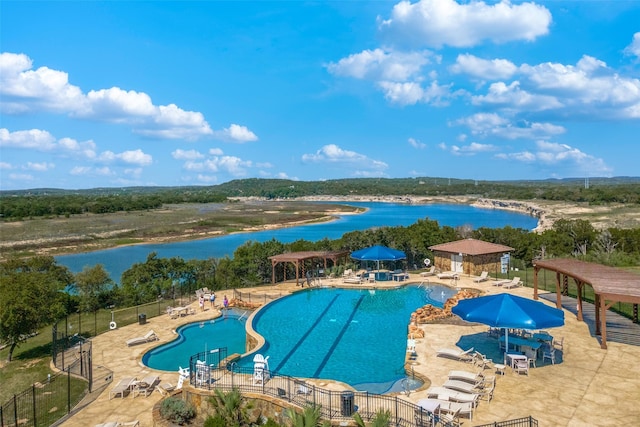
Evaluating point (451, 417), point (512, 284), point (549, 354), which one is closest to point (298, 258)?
point (512, 284)

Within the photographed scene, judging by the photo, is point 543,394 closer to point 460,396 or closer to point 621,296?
point 460,396

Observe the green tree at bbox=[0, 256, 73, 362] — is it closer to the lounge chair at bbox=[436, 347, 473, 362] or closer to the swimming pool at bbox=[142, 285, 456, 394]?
the swimming pool at bbox=[142, 285, 456, 394]

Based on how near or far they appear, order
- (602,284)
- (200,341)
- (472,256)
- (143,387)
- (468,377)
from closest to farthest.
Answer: (468,377) → (143,387) → (602,284) → (200,341) → (472,256)

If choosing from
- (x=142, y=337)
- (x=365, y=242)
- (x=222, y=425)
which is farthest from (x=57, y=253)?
(x=222, y=425)

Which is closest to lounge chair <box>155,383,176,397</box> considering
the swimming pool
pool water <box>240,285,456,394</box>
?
the swimming pool

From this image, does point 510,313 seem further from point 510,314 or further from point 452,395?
point 452,395

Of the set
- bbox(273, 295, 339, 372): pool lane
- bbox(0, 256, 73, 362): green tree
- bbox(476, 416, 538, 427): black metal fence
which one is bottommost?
bbox(273, 295, 339, 372): pool lane

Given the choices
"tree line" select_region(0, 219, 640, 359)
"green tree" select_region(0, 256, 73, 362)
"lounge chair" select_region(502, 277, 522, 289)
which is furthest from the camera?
"tree line" select_region(0, 219, 640, 359)
